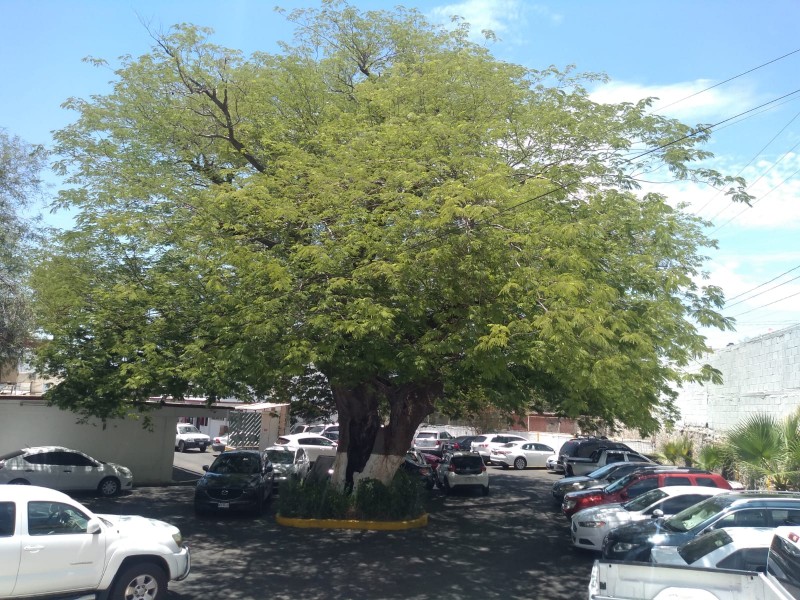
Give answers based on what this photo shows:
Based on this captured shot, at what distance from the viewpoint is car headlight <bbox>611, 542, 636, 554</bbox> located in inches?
433

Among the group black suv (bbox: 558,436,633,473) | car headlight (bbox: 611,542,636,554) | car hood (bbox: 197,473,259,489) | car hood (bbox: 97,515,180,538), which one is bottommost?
car headlight (bbox: 611,542,636,554)

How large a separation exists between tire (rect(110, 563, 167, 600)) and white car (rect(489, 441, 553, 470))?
2767 cm

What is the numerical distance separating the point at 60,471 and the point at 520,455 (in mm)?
22191

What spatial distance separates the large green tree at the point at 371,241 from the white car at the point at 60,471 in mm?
2388

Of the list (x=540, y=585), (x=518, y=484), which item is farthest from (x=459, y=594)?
(x=518, y=484)

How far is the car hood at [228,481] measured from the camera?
709 inches

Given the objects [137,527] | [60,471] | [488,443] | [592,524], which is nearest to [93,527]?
[137,527]

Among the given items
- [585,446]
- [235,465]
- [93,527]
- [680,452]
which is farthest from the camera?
[585,446]

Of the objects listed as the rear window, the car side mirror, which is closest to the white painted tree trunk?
the rear window

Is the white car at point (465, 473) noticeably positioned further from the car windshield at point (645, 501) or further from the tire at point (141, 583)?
the tire at point (141, 583)

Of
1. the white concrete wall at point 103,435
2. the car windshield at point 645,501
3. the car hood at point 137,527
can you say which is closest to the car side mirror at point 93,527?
the car hood at point 137,527

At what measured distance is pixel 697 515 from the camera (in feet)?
35.2

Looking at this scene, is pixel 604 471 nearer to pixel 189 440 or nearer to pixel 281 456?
pixel 281 456

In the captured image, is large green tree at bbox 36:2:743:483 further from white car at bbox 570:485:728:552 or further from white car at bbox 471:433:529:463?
white car at bbox 471:433:529:463
